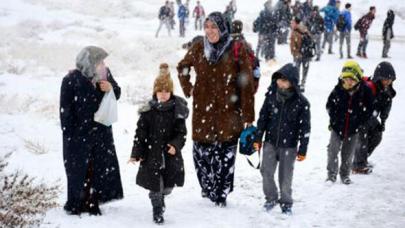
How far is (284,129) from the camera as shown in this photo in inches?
229

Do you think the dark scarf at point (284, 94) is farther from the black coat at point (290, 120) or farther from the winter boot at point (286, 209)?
the winter boot at point (286, 209)

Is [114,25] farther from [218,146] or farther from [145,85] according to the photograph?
[218,146]

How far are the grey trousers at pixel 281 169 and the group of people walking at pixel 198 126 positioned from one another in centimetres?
1

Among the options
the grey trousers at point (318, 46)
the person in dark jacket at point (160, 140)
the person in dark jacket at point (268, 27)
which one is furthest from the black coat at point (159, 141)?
the grey trousers at point (318, 46)

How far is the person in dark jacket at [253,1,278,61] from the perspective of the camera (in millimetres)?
18992

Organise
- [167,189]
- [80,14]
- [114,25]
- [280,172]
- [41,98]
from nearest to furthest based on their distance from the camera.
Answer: [167,189] → [280,172] → [41,98] → [114,25] → [80,14]

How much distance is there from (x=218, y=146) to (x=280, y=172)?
82cm

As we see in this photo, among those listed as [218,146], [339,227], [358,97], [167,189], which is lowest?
[339,227]

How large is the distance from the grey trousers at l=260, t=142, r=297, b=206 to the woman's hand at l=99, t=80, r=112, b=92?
2.00m

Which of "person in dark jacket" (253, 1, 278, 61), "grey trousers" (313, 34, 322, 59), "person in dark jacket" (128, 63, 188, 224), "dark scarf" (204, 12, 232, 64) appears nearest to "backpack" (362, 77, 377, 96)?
"dark scarf" (204, 12, 232, 64)

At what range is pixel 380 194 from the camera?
6.81m

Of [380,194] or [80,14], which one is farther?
[80,14]

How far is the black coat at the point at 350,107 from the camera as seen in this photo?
6930 millimetres

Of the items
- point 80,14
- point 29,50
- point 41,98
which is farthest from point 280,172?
point 80,14
